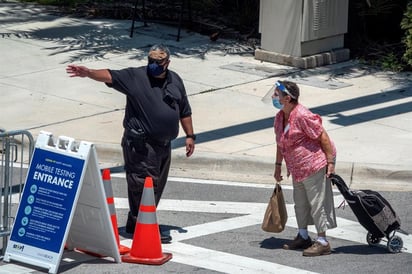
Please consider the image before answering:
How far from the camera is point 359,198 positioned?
9.34 metres

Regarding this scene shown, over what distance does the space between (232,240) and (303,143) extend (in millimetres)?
1173

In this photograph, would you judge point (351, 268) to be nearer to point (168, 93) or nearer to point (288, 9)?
point (168, 93)

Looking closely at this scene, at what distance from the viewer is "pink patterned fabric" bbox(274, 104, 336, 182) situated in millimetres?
9102

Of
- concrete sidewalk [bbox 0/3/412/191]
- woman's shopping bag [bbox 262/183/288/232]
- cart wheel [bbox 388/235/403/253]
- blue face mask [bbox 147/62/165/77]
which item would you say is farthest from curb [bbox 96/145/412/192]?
blue face mask [bbox 147/62/165/77]

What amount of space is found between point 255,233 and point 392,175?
236 centimetres

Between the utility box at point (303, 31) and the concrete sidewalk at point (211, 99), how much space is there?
193 mm

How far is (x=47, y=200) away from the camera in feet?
29.1

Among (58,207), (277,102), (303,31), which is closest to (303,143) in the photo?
(277,102)

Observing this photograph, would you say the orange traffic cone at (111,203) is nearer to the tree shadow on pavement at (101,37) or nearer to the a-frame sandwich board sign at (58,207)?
the a-frame sandwich board sign at (58,207)

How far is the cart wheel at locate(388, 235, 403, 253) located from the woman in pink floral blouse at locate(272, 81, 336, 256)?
0.52 metres

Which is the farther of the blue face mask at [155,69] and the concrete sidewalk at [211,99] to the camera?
the concrete sidewalk at [211,99]

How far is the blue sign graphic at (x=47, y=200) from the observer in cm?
874

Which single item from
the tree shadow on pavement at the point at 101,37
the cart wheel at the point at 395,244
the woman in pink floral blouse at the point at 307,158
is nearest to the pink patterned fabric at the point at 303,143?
the woman in pink floral blouse at the point at 307,158

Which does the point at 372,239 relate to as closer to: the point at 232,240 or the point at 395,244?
the point at 395,244
